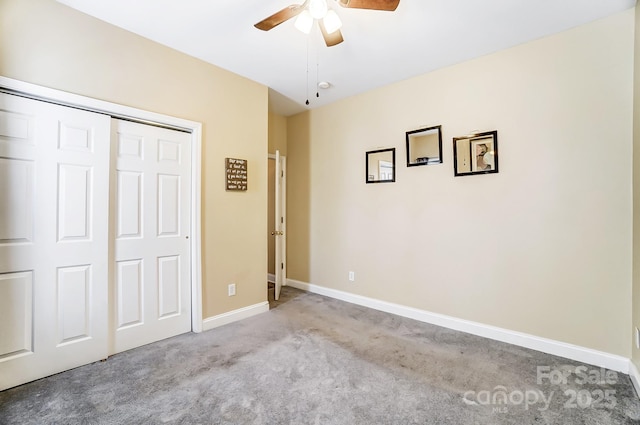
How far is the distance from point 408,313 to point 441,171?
162 centimetres

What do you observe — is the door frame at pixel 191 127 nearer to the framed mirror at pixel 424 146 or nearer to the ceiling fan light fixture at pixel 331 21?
the ceiling fan light fixture at pixel 331 21

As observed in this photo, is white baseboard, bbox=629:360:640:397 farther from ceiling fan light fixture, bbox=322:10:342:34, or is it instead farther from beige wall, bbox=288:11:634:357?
ceiling fan light fixture, bbox=322:10:342:34

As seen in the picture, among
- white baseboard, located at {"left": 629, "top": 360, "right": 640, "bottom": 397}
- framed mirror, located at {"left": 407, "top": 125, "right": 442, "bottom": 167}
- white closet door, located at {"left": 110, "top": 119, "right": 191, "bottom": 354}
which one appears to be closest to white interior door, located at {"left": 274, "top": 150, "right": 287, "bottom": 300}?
white closet door, located at {"left": 110, "top": 119, "right": 191, "bottom": 354}

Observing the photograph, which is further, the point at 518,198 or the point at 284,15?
the point at 518,198

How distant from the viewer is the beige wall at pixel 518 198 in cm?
218

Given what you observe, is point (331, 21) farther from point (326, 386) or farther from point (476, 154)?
point (326, 386)

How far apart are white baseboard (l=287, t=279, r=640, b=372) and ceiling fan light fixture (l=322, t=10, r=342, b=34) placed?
111 inches

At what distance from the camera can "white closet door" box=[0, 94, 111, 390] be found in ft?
6.24

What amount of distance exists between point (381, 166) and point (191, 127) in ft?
7.02

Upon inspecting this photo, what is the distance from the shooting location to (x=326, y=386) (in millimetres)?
1947

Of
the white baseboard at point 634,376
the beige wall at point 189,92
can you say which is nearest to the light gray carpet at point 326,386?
the white baseboard at point 634,376

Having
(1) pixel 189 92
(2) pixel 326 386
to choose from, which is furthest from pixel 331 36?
(2) pixel 326 386

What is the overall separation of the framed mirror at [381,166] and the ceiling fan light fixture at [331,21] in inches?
68.3

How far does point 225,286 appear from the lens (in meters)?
3.04
